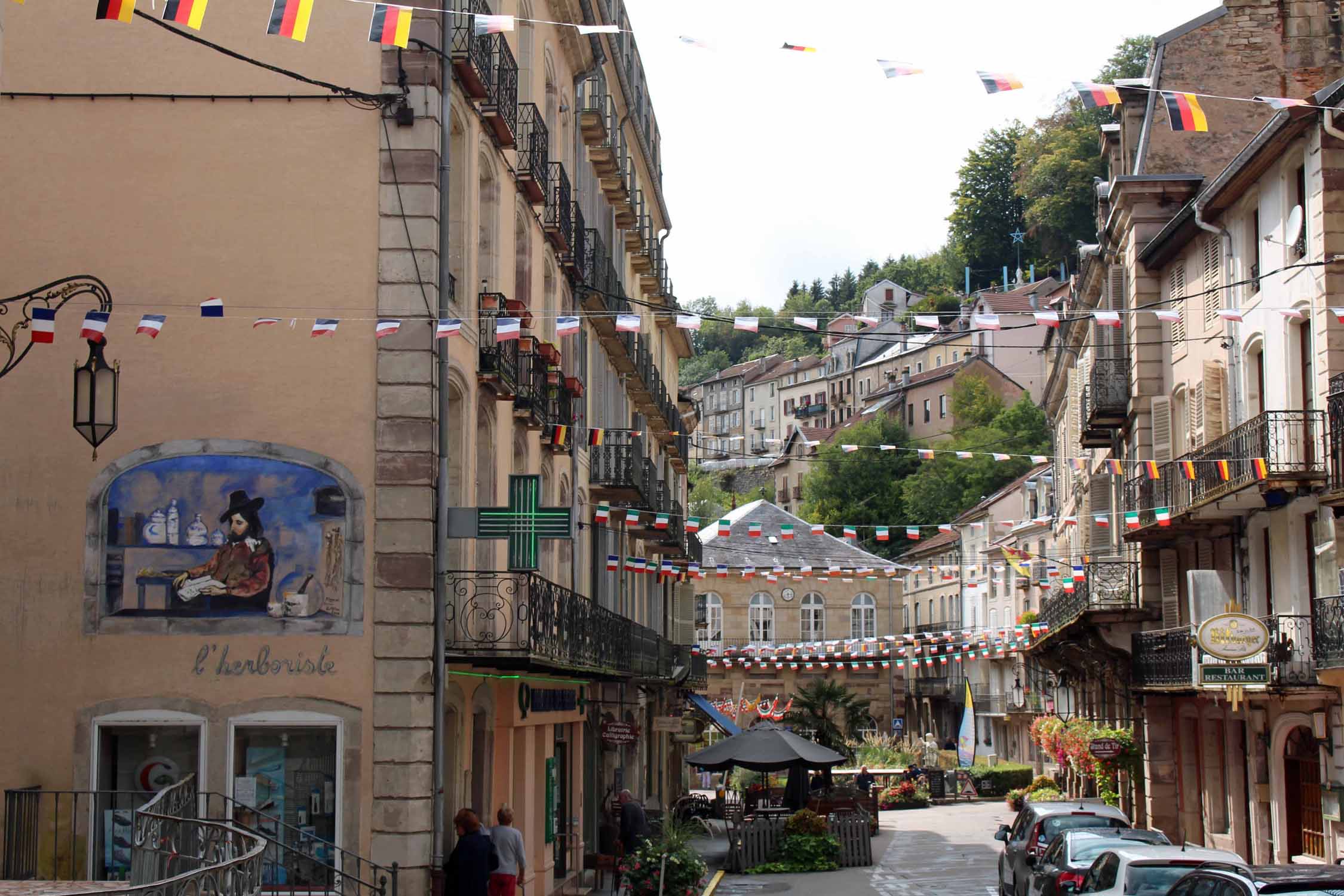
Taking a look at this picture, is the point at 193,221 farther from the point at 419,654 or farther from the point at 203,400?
the point at 419,654

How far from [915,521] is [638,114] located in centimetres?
5941

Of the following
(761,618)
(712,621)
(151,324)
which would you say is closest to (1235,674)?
(151,324)

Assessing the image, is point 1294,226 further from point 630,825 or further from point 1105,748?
point 630,825

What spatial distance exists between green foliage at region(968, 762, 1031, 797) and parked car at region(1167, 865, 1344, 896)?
145 ft

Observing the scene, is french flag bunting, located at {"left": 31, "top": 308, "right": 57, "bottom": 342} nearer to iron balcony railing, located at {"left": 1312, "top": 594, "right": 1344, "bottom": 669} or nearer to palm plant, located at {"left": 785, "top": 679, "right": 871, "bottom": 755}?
iron balcony railing, located at {"left": 1312, "top": 594, "right": 1344, "bottom": 669}

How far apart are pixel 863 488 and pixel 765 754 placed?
227 ft

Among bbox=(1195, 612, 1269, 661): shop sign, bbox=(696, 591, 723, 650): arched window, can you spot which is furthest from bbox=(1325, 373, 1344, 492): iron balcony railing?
bbox=(696, 591, 723, 650): arched window

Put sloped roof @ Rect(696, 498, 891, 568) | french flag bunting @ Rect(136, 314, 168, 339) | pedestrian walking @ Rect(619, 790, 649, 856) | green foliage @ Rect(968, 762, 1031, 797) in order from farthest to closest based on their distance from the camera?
sloped roof @ Rect(696, 498, 891, 568)
green foliage @ Rect(968, 762, 1031, 797)
pedestrian walking @ Rect(619, 790, 649, 856)
french flag bunting @ Rect(136, 314, 168, 339)

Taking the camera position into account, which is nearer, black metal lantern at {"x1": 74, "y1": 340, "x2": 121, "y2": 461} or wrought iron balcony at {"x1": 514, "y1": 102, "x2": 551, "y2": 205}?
black metal lantern at {"x1": 74, "y1": 340, "x2": 121, "y2": 461}

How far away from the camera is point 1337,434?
20750 millimetres

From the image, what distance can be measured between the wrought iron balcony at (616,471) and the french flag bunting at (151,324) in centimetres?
1313

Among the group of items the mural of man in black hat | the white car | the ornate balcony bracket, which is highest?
the ornate balcony bracket

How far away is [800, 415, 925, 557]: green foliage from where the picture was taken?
97500 millimetres

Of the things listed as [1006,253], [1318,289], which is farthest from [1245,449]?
[1006,253]
